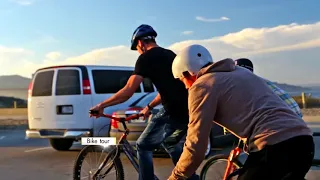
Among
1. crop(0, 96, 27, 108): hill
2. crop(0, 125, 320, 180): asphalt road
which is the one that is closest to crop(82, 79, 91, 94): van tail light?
crop(0, 125, 320, 180): asphalt road

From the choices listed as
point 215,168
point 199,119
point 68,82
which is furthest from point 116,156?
point 68,82

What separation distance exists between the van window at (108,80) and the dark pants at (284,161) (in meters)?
7.95

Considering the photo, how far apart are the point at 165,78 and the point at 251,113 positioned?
219 centimetres

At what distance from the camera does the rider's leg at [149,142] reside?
194 inches

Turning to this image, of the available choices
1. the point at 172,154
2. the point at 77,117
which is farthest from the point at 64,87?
the point at 172,154

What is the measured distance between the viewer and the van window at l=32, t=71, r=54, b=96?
35.2 ft

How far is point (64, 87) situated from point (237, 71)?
8.05 metres

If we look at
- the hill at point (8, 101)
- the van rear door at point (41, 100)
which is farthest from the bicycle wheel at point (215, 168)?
the hill at point (8, 101)

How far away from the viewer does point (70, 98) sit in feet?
33.8

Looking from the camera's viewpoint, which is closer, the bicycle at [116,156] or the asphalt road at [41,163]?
the bicycle at [116,156]

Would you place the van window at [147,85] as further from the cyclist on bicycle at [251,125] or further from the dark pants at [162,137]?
the cyclist on bicycle at [251,125]

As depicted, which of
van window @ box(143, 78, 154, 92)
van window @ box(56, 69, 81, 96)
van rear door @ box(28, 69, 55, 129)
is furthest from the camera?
van window @ box(143, 78, 154, 92)

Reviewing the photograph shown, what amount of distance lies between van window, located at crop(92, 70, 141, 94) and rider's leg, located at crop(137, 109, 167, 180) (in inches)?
215
